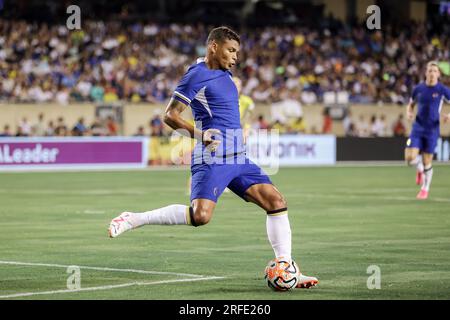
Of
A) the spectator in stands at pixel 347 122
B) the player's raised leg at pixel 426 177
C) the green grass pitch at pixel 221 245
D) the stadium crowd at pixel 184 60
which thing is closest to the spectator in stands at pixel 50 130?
the stadium crowd at pixel 184 60

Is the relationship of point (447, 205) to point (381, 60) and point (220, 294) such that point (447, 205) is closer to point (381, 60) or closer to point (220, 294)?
point (220, 294)

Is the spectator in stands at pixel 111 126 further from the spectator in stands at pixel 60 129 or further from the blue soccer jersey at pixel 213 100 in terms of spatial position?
the blue soccer jersey at pixel 213 100

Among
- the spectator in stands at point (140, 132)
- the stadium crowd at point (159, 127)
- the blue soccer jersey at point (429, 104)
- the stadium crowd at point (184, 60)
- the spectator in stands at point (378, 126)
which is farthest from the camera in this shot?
the spectator in stands at point (378, 126)

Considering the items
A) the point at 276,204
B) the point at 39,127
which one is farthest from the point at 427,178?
the point at 39,127

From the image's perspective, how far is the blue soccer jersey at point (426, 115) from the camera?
22188 mm

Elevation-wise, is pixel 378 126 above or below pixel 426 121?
above

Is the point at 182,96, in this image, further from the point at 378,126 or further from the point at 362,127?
the point at 378,126

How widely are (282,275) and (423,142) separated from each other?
523 inches

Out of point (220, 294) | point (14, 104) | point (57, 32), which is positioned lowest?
point (220, 294)

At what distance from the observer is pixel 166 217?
389 inches

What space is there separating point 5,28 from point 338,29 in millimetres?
16017

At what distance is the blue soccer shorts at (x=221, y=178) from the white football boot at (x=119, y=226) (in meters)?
0.67

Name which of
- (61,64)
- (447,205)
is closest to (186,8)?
(61,64)

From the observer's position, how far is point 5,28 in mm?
39906
